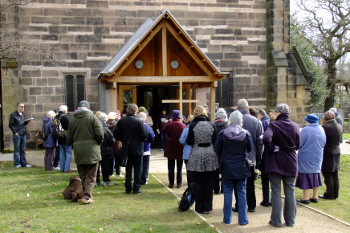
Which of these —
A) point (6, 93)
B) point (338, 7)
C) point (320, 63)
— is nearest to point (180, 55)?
point (6, 93)

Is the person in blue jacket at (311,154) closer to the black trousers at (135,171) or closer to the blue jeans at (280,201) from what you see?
the blue jeans at (280,201)

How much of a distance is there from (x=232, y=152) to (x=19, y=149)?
25.8ft

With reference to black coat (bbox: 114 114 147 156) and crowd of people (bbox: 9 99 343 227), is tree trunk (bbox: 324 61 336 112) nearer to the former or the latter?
crowd of people (bbox: 9 99 343 227)

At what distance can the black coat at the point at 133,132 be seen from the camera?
869 cm

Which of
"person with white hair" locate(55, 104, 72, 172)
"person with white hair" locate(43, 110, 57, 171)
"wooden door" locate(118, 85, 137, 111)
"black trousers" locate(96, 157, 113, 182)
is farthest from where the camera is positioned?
"wooden door" locate(118, 85, 137, 111)

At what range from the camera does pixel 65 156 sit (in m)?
11.4

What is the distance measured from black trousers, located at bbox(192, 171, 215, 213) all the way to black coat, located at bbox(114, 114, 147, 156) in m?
1.71

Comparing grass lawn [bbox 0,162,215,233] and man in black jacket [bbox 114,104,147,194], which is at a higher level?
man in black jacket [bbox 114,104,147,194]

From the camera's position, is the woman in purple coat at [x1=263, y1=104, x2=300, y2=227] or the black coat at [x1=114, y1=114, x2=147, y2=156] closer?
the woman in purple coat at [x1=263, y1=104, x2=300, y2=227]

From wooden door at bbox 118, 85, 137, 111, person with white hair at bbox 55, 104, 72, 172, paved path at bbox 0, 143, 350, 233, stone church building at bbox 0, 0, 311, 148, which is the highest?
stone church building at bbox 0, 0, 311, 148

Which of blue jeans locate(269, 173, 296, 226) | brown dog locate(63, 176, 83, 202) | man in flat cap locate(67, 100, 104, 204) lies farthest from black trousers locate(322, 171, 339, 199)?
brown dog locate(63, 176, 83, 202)

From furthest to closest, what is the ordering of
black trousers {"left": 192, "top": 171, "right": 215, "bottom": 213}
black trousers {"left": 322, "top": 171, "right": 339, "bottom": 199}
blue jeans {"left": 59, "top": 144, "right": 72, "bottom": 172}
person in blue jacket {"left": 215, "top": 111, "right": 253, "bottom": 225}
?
blue jeans {"left": 59, "top": 144, "right": 72, "bottom": 172}
black trousers {"left": 322, "top": 171, "right": 339, "bottom": 199}
black trousers {"left": 192, "top": 171, "right": 215, "bottom": 213}
person in blue jacket {"left": 215, "top": 111, "right": 253, "bottom": 225}

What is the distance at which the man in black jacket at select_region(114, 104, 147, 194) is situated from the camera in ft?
28.5

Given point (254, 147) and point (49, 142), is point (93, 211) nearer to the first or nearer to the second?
point (254, 147)
